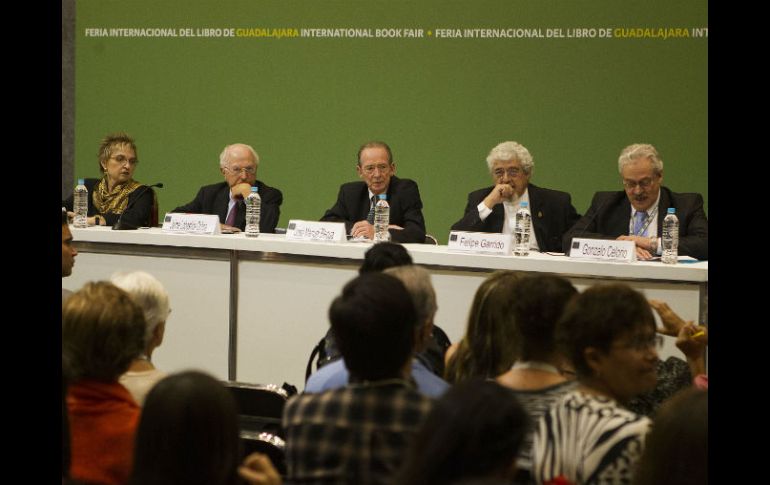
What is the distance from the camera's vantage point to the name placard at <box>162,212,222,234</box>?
4848 mm


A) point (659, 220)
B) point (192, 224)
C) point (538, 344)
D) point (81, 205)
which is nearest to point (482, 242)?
point (659, 220)

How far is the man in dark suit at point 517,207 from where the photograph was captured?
4965 mm

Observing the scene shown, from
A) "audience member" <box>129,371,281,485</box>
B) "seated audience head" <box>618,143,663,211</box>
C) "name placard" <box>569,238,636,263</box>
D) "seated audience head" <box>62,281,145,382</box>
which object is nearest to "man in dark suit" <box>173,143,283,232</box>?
"name placard" <box>569,238,636,263</box>

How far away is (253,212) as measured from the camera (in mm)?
5105

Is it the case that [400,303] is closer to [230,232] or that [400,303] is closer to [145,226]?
[230,232]

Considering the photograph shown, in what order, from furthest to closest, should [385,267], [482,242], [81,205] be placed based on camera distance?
[81,205] < [482,242] < [385,267]

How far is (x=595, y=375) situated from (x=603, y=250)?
236 cm

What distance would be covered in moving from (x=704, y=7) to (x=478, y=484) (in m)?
5.80

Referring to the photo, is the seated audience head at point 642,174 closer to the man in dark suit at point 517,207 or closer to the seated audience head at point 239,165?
the man in dark suit at point 517,207

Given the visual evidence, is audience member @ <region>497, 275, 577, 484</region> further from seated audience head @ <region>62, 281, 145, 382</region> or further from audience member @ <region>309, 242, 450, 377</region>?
seated audience head @ <region>62, 281, 145, 382</region>

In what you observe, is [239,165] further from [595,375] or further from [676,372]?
[595,375]

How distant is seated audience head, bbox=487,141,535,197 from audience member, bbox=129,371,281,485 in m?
3.67

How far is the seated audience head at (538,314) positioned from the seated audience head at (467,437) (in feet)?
2.47

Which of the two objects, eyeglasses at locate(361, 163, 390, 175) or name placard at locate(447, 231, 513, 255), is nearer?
name placard at locate(447, 231, 513, 255)
